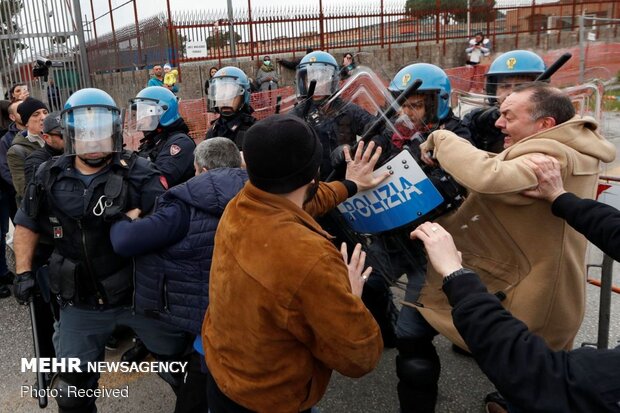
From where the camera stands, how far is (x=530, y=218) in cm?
173

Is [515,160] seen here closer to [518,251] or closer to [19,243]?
[518,251]

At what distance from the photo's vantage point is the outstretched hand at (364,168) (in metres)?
1.90

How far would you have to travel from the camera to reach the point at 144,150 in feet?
12.8

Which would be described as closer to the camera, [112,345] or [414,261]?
[414,261]

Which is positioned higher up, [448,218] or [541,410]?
[448,218]

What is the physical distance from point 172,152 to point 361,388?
2075 mm

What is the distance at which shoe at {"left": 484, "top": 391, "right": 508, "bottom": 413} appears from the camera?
8.61 feet

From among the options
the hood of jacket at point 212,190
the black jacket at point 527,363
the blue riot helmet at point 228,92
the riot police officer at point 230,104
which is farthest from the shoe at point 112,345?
the black jacket at point 527,363

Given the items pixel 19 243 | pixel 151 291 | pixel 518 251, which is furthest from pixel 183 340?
pixel 518 251

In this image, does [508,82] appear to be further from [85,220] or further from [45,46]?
[45,46]

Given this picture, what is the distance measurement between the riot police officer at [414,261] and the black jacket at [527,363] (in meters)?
0.58

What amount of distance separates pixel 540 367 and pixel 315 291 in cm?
59

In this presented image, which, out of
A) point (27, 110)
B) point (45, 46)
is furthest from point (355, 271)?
point (45, 46)

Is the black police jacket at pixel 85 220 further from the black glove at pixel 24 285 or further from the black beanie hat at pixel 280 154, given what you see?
the black beanie hat at pixel 280 154
